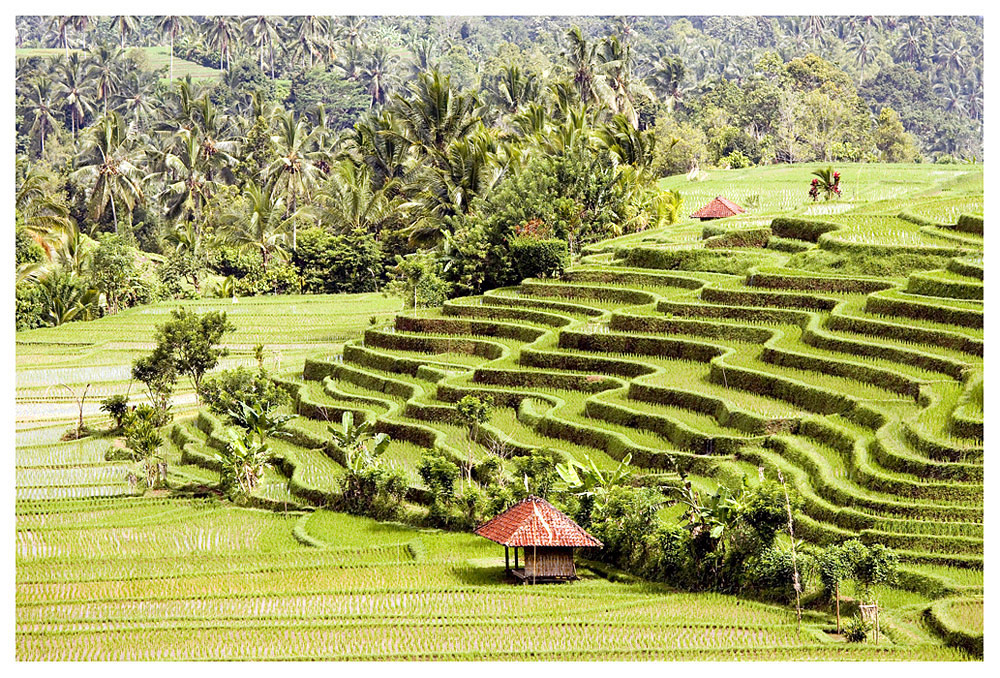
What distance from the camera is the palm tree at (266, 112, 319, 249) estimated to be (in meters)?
39.4

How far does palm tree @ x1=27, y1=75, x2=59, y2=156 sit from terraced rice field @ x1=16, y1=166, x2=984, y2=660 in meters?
25.6

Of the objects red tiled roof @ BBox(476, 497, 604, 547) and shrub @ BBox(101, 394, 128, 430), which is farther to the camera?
shrub @ BBox(101, 394, 128, 430)

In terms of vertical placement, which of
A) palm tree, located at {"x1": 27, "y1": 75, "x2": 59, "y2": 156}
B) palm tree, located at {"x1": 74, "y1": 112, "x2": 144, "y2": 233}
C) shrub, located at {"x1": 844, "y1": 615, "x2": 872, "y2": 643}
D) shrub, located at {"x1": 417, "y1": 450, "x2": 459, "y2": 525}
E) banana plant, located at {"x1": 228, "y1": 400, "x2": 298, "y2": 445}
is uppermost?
palm tree, located at {"x1": 27, "y1": 75, "x2": 59, "y2": 156}

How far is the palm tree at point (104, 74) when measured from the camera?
52375 mm

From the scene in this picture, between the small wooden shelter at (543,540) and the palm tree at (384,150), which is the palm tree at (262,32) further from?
the small wooden shelter at (543,540)

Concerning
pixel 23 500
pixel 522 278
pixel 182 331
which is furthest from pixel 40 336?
pixel 23 500

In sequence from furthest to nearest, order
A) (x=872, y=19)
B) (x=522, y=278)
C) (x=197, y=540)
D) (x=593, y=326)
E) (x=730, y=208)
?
(x=872, y=19) → (x=730, y=208) → (x=522, y=278) → (x=593, y=326) → (x=197, y=540)

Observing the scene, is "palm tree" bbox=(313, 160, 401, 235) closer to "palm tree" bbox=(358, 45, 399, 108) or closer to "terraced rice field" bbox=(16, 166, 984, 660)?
"terraced rice field" bbox=(16, 166, 984, 660)

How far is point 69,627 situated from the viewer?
39.6ft

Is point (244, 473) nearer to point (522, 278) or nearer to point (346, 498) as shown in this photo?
point (346, 498)

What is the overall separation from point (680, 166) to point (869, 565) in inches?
1351

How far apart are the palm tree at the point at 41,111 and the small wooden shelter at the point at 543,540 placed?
39918 mm

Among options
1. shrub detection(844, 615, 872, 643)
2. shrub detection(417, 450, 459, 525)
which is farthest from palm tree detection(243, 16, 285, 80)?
shrub detection(844, 615, 872, 643)

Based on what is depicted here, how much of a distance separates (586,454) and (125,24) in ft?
157
